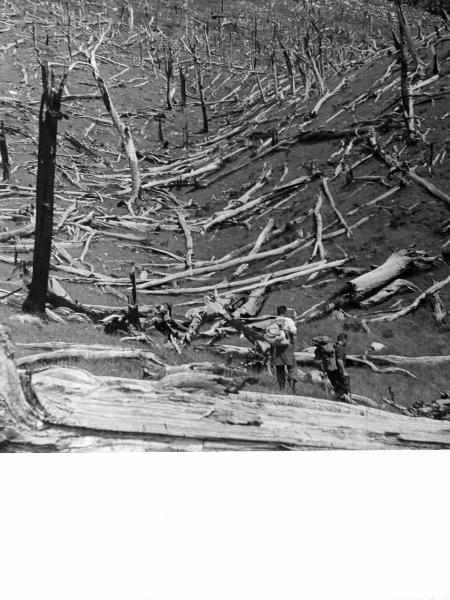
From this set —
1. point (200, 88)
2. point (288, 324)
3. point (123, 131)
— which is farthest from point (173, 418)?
point (200, 88)

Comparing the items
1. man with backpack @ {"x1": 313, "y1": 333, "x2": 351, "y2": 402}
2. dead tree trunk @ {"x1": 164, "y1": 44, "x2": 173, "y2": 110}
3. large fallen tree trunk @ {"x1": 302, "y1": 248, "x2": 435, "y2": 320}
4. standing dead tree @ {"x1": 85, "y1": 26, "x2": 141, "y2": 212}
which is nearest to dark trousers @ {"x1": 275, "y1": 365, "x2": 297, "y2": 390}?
man with backpack @ {"x1": 313, "y1": 333, "x2": 351, "y2": 402}

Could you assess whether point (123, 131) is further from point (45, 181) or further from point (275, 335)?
point (275, 335)

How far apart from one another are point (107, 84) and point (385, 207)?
338 cm

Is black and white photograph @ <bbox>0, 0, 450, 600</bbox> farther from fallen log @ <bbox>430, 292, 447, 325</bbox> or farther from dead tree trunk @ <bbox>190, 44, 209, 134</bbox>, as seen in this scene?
dead tree trunk @ <bbox>190, 44, 209, 134</bbox>

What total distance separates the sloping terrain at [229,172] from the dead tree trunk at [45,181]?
0.10 meters

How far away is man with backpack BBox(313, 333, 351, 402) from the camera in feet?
12.7

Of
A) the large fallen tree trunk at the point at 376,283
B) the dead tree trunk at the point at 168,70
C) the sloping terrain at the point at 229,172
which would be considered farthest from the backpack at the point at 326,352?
the dead tree trunk at the point at 168,70

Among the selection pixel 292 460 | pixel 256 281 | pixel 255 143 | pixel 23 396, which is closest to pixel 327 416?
pixel 292 460

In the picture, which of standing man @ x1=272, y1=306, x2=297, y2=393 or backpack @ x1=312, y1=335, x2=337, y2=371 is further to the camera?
backpack @ x1=312, y1=335, x2=337, y2=371

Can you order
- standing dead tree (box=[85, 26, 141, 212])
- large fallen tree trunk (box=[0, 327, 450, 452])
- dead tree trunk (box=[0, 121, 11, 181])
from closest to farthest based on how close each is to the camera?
large fallen tree trunk (box=[0, 327, 450, 452])
dead tree trunk (box=[0, 121, 11, 181])
standing dead tree (box=[85, 26, 141, 212])

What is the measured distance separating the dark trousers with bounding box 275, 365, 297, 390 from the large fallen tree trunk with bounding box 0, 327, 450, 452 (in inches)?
4.1

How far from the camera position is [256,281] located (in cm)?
430

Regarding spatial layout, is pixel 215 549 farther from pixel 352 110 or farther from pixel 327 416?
pixel 352 110

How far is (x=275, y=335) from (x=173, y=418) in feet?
3.26
